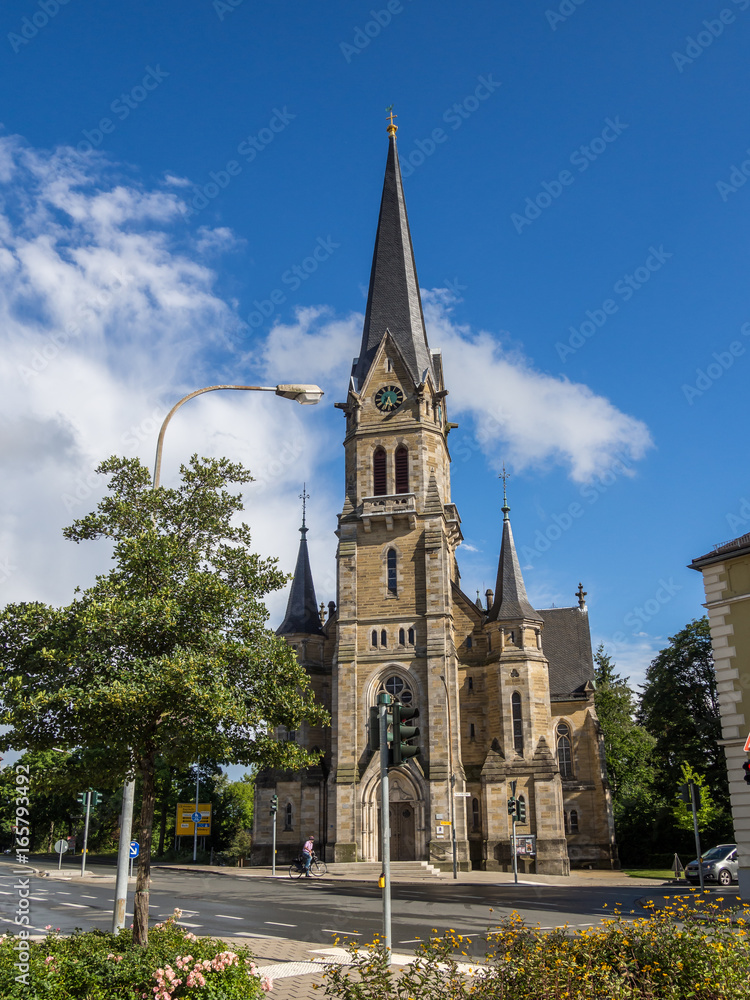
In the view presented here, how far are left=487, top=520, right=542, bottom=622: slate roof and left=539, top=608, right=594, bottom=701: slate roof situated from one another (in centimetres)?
732

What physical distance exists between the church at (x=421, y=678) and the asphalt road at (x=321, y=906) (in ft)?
29.5

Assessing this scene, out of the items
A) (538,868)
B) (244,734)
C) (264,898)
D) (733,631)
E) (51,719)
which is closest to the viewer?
(51,719)

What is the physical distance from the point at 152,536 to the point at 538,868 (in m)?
35.2

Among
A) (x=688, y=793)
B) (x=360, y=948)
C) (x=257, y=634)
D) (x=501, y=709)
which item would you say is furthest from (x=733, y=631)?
(x=501, y=709)

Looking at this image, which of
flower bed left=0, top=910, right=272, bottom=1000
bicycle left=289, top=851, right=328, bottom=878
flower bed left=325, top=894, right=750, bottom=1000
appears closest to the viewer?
flower bed left=325, top=894, right=750, bottom=1000

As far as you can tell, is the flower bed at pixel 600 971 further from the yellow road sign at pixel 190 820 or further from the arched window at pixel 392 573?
the yellow road sign at pixel 190 820

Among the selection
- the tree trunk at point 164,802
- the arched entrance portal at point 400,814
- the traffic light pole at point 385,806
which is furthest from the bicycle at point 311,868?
the traffic light pole at point 385,806

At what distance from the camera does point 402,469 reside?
157 feet

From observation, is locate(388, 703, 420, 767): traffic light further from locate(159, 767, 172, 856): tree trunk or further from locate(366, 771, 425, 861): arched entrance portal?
locate(159, 767, 172, 856): tree trunk

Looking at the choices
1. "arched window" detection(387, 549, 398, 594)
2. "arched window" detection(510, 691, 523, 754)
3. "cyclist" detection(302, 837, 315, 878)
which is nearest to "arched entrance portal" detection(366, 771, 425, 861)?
"arched window" detection(510, 691, 523, 754)

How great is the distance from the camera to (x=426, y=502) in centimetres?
4638

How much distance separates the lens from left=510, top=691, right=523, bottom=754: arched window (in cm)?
4288

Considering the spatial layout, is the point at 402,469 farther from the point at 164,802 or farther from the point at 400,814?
the point at 164,802

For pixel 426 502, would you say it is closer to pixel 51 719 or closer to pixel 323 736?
pixel 323 736
